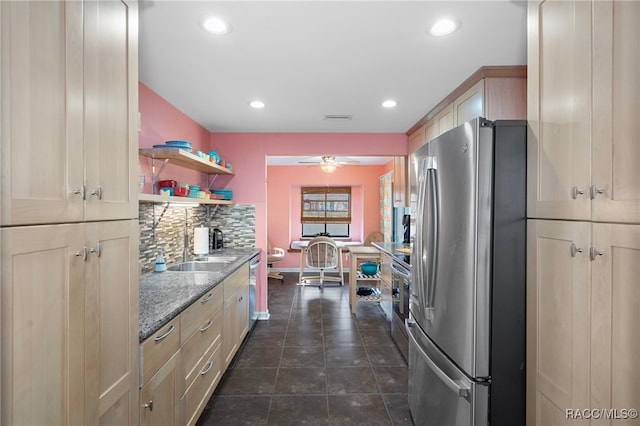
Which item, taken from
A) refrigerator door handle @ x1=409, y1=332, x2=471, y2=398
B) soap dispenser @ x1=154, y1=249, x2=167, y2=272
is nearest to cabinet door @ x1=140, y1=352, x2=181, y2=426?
soap dispenser @ x1=154, y1=249, x2=167, y2=272

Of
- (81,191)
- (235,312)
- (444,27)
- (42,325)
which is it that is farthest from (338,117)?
(42,325)

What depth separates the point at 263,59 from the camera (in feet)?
6.69

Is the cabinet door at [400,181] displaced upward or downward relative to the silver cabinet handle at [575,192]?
upward

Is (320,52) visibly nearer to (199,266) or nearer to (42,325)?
(42,325)

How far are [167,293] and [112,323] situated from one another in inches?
31.7

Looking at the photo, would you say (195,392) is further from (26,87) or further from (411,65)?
(411,65)

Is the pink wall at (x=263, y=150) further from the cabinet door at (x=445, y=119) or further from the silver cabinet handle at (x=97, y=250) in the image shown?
the silver cabinet handle at (x=97, y=250)

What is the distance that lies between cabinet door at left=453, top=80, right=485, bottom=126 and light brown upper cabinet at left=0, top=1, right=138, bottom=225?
2208mm

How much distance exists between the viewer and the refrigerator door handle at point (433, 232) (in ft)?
5.52

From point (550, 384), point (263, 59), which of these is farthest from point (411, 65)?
point (550, 384)

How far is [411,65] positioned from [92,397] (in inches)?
95.3

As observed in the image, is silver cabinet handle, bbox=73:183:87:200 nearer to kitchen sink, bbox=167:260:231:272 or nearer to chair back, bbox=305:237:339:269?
kitchen sink, bbox=167:260:231:272

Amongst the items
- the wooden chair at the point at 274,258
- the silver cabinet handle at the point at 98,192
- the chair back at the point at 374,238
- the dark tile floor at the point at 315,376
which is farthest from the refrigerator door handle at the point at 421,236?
the chair back at the point at 374,238

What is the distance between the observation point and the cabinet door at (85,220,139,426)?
3.18ft
